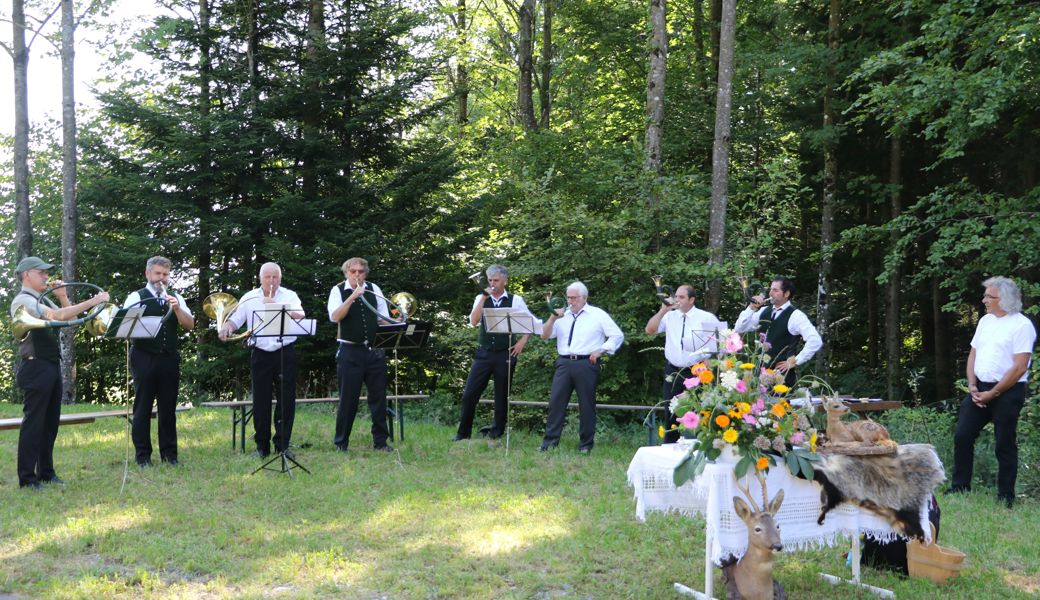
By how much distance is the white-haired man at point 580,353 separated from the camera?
9.44 m

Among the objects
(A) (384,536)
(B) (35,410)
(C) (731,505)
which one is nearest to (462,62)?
(B) (35,410)

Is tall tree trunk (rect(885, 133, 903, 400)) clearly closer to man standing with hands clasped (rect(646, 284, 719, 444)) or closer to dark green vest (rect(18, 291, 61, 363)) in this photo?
man standing with hands clasped (rect(646, 284, 719, 444))

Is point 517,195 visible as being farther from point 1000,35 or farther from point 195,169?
point 1000,35

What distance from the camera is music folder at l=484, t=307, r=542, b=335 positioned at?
893cm

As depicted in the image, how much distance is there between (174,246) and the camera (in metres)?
15.5

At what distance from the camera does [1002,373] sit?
286 inches

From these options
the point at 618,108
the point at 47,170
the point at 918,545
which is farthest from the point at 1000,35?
the point at 47,170

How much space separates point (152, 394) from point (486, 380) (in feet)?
11.8

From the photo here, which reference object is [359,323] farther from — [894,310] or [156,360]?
[894,310]

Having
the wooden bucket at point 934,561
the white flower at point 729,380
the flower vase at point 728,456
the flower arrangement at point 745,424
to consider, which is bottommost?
the wooden bucket at point 934,561

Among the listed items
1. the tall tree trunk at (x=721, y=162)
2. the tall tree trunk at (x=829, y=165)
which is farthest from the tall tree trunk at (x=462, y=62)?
the tall tree trunk at (x=721, y=162)

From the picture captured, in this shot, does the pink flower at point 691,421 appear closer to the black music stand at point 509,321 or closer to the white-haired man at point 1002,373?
the white-haired man at point 1002,373

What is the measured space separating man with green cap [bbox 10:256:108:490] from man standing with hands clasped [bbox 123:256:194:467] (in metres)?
0.69

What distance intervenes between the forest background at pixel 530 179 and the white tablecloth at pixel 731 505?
719cm
